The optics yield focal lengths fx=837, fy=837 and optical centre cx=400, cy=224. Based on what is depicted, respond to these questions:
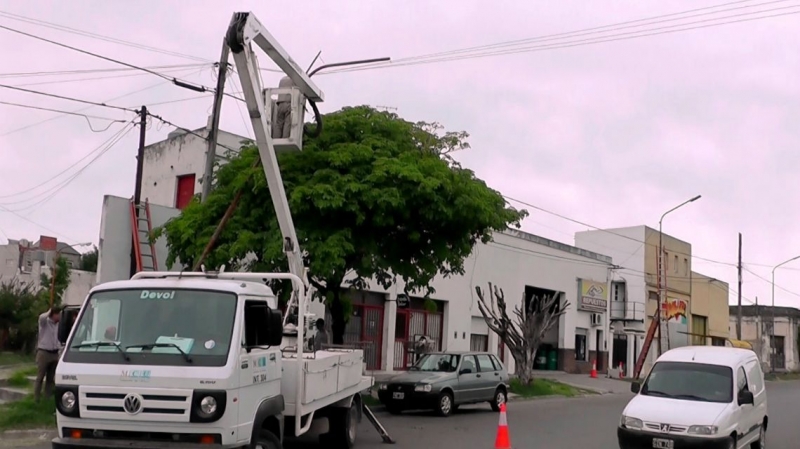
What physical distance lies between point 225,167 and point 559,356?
26852 mm

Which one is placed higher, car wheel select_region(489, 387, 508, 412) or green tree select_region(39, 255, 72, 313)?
green tree select_region(39, 255, 72, 313)

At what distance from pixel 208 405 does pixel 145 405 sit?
24.2 inches

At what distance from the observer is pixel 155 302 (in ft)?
29.5

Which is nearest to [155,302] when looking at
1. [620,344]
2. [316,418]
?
[316,418]

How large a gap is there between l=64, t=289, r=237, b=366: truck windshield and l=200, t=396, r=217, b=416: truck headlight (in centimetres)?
37

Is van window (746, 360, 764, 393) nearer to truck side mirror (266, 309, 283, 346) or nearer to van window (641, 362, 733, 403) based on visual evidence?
van window (641, 362, 733, 403)

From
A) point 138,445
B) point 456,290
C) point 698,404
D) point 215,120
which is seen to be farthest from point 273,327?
point 456,290

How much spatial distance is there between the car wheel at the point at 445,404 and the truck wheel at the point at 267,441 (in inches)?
380

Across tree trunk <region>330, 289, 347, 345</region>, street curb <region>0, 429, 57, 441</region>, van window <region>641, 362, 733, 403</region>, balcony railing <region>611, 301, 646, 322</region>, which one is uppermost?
balcony railing <region>611, 301, 646, 322</region>

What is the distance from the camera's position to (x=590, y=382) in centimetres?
3656

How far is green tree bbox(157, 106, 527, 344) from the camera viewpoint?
1633 centimetres

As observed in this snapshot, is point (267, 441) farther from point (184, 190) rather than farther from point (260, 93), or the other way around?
point (184, 190)

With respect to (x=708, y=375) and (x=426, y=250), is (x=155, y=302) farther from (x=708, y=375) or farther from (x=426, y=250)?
(x=426, y=250)

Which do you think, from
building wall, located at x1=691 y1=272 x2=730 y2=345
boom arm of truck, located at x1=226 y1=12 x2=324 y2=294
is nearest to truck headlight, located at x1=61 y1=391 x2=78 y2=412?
boom arm of truck, located at x1=226 y1=12 x2=324 y2=294
